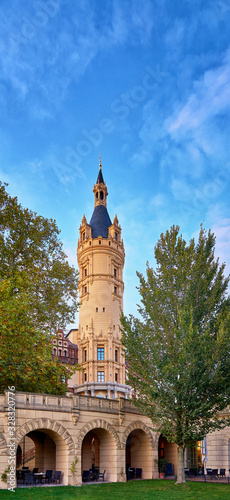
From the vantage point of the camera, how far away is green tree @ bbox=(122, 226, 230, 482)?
26.5 meters

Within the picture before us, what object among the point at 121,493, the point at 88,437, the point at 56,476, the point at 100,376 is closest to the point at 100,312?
the point at 100,376

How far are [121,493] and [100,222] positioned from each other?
193 feet

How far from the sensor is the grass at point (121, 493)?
20741mm

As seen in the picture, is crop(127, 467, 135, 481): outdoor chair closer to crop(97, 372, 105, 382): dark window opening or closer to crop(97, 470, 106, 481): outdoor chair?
crop(97, 470, 106, 481): outdoor chair

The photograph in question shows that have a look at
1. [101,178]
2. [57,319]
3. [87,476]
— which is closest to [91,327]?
[101,178]

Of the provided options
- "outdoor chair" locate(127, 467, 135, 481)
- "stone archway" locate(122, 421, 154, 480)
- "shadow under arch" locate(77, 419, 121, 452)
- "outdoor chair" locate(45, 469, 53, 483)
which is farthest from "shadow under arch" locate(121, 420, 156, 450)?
"outdoor chair" locate(45, 469, 53, 483)

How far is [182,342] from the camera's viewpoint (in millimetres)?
26375

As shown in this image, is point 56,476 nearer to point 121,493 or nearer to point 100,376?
point 121,493

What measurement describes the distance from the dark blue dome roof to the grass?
52904 millimetres

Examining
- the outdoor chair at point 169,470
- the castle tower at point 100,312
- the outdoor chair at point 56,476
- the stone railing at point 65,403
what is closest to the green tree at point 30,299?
the stone railing at point 65,403

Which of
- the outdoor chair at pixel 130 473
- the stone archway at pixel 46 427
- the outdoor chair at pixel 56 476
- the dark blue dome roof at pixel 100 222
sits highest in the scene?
the dark blue dome roof at pixel 100 222

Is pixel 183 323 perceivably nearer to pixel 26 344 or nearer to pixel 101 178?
pixel 26 344

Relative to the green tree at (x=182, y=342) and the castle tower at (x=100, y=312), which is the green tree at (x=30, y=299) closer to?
the green tree at (x=182, y=342)

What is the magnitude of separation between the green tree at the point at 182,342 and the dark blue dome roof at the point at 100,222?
45.9 m
